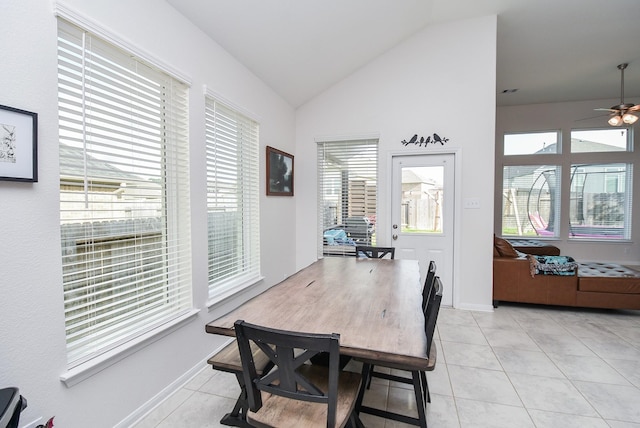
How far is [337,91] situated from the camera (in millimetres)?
4125

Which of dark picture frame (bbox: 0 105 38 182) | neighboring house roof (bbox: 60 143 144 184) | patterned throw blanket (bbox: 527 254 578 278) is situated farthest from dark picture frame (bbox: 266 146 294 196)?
patterned throw blanket (bbox: 527 254 578 278)

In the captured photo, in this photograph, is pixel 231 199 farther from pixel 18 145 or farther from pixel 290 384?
pixel 290 384

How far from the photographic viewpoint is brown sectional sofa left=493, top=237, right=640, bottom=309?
11.0 feet

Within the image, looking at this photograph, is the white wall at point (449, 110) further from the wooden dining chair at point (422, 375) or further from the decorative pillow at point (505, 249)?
the wooden dining chair at point (422, 375)

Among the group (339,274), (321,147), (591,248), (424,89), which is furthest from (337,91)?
(591,248)

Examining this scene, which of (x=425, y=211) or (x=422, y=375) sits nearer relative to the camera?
(x=422, y=375)

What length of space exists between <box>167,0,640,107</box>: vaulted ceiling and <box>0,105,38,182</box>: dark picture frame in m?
1.32

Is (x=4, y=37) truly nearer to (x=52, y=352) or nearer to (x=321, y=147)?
(x=52, y=352)

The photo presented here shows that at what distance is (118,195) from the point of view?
5.82 ft

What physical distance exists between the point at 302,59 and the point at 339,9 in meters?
0.67

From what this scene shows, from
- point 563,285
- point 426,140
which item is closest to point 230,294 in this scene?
A: point 426,140

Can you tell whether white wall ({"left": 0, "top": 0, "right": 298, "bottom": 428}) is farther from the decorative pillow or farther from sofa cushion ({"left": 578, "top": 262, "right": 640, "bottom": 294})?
sofa cushion ({"left": 578, "top": 262, "right": 640, "bottom": 294})

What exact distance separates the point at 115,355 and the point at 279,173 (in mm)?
2605

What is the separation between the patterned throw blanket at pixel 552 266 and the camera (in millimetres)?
3449
